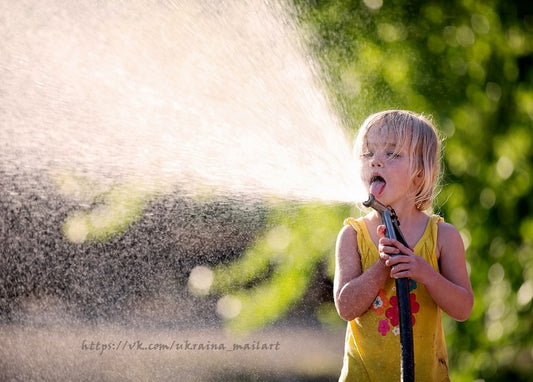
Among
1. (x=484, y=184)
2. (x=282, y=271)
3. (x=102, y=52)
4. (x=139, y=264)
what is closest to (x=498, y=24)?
(x=484, y=184)

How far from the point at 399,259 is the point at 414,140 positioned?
35 centimetres

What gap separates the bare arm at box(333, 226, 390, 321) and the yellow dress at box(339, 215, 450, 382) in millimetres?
28

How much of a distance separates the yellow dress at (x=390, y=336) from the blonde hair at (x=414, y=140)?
0.15 metres

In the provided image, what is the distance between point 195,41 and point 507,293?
156 centimetres

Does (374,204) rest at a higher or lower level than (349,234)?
higher

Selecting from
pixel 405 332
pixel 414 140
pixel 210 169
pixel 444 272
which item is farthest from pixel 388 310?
pixel 210 169

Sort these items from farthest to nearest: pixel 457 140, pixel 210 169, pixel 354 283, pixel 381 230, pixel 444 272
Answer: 1. pixel 457 140
2. pixel 210 169
3. pixel 444 272
4. pixel 354 283
5. pixel 381 230

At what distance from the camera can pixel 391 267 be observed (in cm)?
186

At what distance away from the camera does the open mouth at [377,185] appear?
1.85m

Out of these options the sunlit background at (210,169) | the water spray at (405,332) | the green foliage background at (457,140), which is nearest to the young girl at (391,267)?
the water spray at (405,332)

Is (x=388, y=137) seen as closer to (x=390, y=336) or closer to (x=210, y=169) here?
(x=390, y=336)

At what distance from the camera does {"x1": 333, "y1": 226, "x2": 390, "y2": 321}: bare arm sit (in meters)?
1.88

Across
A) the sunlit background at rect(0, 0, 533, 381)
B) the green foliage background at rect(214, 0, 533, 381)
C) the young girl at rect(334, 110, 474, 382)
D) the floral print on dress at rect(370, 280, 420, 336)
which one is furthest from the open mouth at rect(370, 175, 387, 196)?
the green foliage background at rect(214, 0, 533, 381)

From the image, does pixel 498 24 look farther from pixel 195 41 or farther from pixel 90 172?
pixel 90 172
